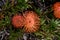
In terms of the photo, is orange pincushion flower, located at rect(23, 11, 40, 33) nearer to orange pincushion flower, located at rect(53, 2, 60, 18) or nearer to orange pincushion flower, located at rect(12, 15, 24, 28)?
orange pincushion flower, located at rect(12, 15, 24, 28)

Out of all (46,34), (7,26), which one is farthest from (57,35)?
(7,26)

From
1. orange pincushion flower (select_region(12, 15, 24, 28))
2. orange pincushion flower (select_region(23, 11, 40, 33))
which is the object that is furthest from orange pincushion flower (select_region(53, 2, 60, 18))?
orange pincushion flower (select_region(12, 15, 24, 28))

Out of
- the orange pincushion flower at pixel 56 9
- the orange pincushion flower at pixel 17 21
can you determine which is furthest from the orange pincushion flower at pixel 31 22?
the orange pincushion flower at pixel 56 9

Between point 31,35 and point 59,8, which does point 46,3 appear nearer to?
point 59,8

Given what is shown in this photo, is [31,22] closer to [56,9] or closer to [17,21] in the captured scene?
[17,21]

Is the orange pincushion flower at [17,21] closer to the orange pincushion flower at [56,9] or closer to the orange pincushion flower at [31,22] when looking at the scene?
the orange pincushion flower at [31,22]

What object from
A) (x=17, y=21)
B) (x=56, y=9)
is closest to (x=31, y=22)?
(x=17, y=21)
